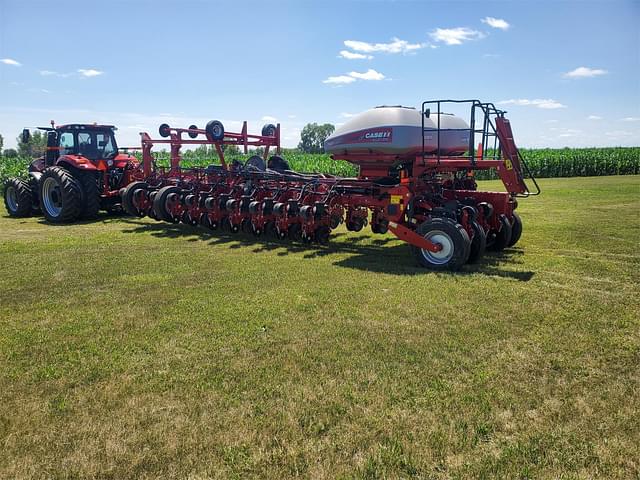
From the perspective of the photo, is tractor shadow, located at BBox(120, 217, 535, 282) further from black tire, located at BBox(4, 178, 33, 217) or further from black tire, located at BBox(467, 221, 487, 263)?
Result: black tire, located at BBox(4, 178, 33, 217)

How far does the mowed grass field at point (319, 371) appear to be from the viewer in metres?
2.98

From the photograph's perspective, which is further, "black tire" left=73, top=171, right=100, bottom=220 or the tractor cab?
the tractor cab

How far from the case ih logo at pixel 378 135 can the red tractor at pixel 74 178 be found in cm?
829

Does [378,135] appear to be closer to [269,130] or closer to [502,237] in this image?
[502,237]

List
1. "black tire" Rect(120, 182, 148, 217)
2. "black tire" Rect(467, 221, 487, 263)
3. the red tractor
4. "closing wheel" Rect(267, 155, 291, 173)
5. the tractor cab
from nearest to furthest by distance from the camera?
"black tire" Rect(467, 221, 487, 263) < "black tire" Rect(120, 182, 148, 217) < the red tractor < "closing wheel" Rect(267, 155, 291, 173) < the tractor cab

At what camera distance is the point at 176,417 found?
11.2 feet

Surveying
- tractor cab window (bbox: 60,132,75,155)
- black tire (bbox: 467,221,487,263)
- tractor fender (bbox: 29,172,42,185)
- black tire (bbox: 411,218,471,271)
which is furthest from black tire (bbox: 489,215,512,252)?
tractor fender (bbox: 29,172,42,185)

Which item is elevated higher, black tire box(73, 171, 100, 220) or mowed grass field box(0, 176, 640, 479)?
black tire box(73, 171, 100, 220)

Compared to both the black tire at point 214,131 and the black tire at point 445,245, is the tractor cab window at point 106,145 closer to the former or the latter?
the black tire at point 214,131

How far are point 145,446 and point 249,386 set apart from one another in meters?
0.93

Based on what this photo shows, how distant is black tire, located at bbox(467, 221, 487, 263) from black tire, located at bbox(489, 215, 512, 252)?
1.05m

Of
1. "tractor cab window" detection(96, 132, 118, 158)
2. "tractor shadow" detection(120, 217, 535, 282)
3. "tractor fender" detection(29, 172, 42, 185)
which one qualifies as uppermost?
"tractor cab window" detection(96, 132, 118, 158)

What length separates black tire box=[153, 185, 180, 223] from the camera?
11.9 meters

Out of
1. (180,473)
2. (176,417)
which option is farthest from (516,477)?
(176,417)
